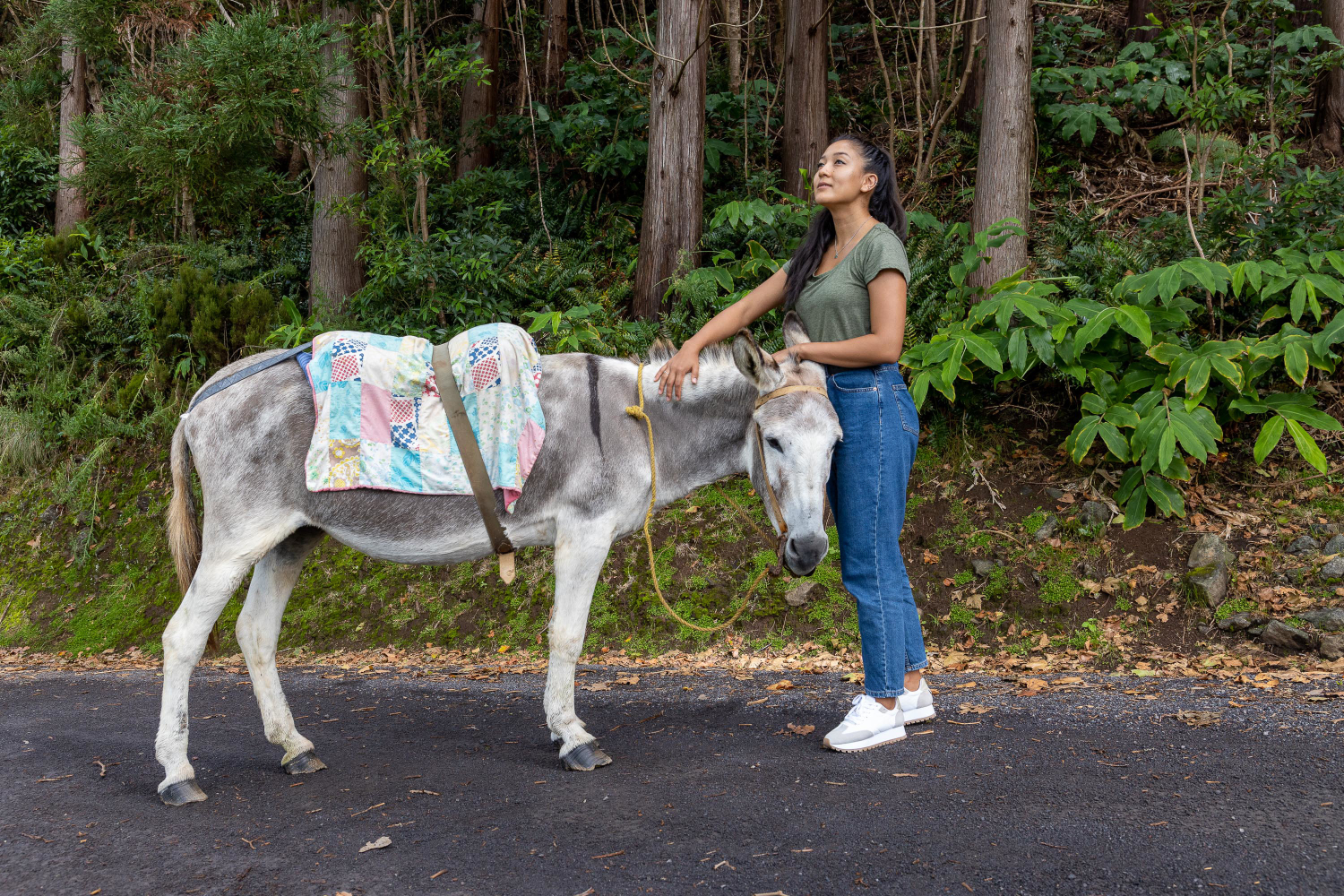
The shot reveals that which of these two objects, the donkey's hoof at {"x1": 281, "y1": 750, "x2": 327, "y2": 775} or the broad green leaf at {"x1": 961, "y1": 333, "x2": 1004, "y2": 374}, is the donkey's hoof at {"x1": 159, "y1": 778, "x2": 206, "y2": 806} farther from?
the broad green leaf at {"x1": 961, "y1": 333, "x2": 1004, "y2": 374}

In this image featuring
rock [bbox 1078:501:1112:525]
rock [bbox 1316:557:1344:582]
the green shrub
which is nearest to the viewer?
rock [bbox 1316:557:1344:582]

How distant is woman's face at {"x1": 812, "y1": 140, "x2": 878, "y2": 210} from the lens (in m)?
3.91

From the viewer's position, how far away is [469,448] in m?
3.88

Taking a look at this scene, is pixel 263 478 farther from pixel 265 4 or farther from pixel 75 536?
pixel 265 4

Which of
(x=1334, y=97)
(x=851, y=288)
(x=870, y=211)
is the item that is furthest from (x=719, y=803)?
(x=1334, y=97)

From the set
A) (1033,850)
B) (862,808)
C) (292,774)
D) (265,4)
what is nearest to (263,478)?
(292,774)

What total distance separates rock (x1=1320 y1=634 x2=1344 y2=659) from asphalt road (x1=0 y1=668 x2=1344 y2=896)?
2.24ft

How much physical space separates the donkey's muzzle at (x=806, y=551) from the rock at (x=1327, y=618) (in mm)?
3460

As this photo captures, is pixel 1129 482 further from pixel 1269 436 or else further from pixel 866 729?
pixel 866 729

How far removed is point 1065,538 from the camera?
20.4ft

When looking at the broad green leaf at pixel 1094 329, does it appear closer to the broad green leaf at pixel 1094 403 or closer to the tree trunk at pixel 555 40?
the broad green leaf at pixel 1094 403

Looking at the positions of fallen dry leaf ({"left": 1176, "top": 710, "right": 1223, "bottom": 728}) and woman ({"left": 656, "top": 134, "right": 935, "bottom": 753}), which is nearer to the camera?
woman ({"left": 656, "top": 134, "right": 935, "bottom": 753})

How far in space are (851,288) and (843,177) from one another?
489mm

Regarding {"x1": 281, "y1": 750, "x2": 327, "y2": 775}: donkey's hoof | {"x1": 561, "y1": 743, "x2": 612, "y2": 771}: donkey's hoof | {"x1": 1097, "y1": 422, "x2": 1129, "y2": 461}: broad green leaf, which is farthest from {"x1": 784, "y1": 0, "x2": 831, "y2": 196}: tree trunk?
{"x1": 281, "y1": 750, "x2": 327, "y2": 775}: donkey's hoof
